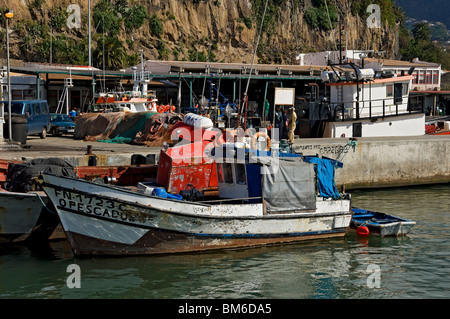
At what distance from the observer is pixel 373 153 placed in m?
27.6

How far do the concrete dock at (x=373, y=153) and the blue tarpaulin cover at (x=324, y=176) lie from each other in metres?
6.98

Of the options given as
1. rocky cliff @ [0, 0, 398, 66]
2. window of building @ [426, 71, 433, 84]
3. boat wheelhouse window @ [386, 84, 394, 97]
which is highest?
rocky cliff @ [0, 0, 398, 66]

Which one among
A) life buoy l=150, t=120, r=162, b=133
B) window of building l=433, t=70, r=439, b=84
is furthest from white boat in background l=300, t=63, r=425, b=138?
window of building l=433, t=70, r=439, b=84

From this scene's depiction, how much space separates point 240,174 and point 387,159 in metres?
12.3

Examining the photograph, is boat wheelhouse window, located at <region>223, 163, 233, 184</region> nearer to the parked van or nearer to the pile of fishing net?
the pile of fishing net

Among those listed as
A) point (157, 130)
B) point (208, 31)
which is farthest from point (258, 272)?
point (208, 31)

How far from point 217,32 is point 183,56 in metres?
7.14

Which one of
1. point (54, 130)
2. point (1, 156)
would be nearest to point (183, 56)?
point (54, 130)

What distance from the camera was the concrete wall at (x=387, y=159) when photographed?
1061 inches

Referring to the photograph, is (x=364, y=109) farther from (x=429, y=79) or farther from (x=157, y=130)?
(x=429, y=79)

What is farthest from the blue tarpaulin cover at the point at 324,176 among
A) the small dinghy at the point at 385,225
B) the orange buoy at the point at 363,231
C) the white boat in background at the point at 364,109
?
the white boat in background at the point at 364,109

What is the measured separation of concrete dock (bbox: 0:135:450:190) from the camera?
26.3 meters

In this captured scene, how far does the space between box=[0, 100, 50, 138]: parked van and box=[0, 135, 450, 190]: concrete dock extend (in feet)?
3.72

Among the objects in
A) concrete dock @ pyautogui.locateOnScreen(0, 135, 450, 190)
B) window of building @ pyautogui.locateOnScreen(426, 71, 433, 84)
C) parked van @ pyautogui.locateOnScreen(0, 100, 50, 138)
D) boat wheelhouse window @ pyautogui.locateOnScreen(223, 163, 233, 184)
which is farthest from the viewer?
window of building @ pyautogui.locateOnScreen(426, 71, 433, 84)
